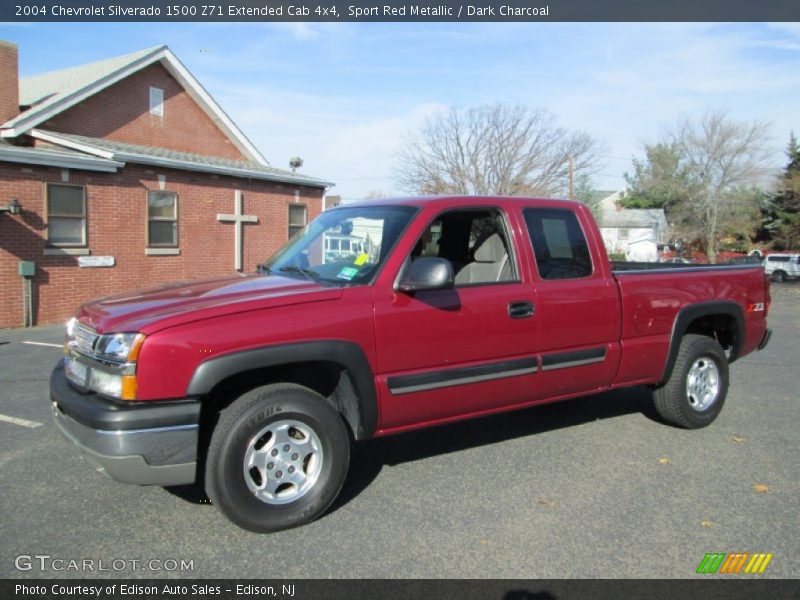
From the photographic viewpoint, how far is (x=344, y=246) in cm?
434

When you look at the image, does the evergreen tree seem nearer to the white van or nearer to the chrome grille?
the white van

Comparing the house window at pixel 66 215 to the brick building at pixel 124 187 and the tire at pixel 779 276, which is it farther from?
the tire at pixel 779 276

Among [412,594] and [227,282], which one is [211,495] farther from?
[227,282]

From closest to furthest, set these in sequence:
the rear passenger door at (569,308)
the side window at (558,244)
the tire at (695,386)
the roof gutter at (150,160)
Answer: the rear passenger door at (569,308)
the side window at (558,244)
the tire at (695,386)
the roof gutter at (150,160)

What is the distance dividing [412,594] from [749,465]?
2900 millimetres

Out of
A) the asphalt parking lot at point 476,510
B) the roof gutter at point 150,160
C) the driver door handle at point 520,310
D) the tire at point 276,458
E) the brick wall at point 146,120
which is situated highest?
the brick wall at point 146,120

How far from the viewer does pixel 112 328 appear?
3.26 meters

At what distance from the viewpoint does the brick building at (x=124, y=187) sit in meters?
12.5

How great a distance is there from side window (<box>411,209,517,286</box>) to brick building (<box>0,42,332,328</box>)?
10402 mm

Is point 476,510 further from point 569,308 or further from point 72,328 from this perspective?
point 72,328

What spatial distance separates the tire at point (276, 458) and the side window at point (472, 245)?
1325 millimetres

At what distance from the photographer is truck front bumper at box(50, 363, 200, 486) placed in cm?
311

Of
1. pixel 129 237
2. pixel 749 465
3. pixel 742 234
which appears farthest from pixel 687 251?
pixel 749 465

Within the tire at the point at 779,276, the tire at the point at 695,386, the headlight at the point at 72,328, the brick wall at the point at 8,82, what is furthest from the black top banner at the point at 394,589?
the tire at the point at 779,276
